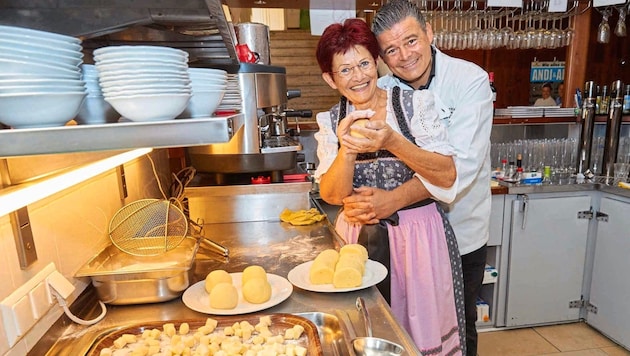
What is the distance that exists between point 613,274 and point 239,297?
2271 mm

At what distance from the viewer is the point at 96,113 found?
2.09 feet

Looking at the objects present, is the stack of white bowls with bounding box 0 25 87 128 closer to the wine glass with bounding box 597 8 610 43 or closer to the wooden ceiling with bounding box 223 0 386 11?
the wooden ceiling with bounding box 223 0 386 11

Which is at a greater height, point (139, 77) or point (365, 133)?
point (139, 77)

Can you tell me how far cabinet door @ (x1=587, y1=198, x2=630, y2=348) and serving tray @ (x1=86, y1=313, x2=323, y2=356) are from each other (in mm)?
2147

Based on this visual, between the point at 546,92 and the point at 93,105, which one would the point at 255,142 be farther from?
the point at 546,92

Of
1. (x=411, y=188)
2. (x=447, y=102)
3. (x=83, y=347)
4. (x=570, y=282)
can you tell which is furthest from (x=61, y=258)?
(x=570, y=282)

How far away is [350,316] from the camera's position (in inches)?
37.8

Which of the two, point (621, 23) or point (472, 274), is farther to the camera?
point (621, 23)

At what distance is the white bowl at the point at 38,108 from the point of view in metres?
0.49

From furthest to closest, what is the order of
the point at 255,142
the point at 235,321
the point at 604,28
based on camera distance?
the point at 604,28 → the point at 255,142 → the point at 235,321

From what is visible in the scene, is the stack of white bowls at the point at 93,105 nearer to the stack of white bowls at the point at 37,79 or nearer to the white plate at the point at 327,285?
the stack of white bowls at the point at 37,79

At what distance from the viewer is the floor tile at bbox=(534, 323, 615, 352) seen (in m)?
2.33

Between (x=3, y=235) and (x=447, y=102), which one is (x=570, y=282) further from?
(x=3, y=235)

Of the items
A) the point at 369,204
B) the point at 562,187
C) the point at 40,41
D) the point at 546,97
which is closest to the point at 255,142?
the point at 369,204
